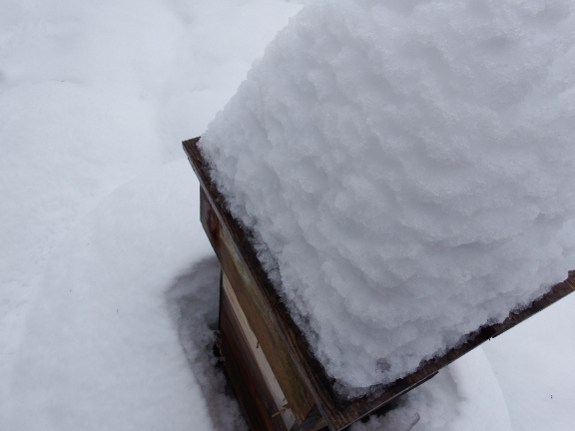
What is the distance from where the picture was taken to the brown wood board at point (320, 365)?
3.05 ft

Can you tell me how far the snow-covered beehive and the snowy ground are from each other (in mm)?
1437

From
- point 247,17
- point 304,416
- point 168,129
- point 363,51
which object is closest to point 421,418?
point 304,416

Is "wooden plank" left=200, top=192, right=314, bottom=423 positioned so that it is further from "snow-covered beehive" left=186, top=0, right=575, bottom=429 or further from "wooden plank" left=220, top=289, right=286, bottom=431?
"wooden plank" left=220, top=289, right=286, bottom=431

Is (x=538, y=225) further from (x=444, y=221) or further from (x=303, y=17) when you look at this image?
(x=303, y=17)

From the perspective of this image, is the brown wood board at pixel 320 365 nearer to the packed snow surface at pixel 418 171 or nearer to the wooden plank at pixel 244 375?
the packed snow surface at pixel 418 171

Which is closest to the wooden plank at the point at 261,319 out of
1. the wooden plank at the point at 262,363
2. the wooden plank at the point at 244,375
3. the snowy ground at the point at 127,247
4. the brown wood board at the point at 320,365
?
the brown wood board at the point at 320,365

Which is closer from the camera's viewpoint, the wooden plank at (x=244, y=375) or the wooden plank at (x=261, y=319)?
the wooden plank at (x=261, y=319)

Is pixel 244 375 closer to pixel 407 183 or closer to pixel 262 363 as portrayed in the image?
pixel 262 363

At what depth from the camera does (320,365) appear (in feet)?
3.21

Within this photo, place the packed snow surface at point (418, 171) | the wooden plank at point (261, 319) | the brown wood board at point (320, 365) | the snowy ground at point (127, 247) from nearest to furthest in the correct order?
the packed snow surface at point (418, 171)
the brown wood board at point (320, 365)
the wooden plank at point (261, 319)
the snowy ground at point (127, 247)

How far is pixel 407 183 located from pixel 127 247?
216 centimetres

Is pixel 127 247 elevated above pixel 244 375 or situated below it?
above

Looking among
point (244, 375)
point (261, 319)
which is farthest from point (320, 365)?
point (244, 375)

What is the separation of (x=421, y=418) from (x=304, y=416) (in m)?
1.25
